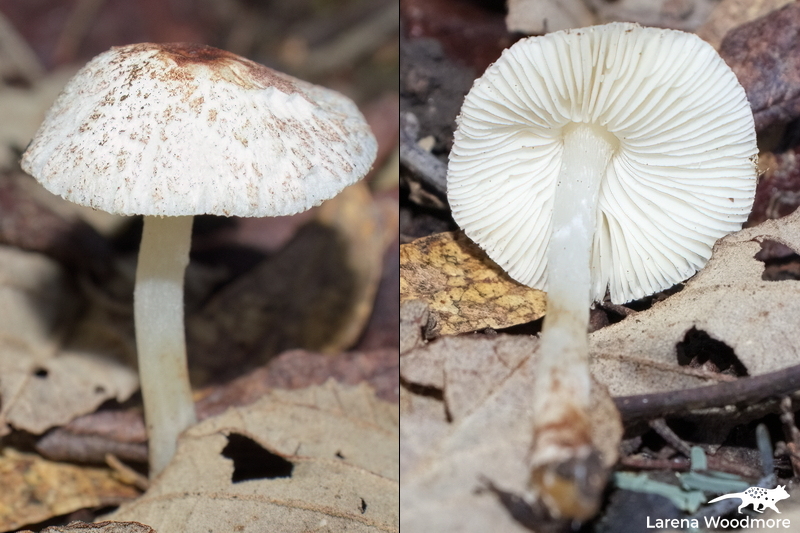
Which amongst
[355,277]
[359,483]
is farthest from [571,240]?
[355,277]

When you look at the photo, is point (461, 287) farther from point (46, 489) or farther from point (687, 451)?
point (46, 489)

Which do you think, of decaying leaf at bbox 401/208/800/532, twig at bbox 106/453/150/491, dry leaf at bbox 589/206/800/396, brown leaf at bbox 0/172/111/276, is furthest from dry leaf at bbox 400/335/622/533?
brown leaf at bbox 0/172/111/276

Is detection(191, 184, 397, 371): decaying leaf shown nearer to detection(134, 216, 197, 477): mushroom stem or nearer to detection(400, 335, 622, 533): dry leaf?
detection(134, 216, 197, 477): mushroom stem

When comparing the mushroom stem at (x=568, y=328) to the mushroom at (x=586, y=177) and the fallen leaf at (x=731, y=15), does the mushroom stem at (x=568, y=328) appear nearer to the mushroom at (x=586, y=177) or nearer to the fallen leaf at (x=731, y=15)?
the mushroom at (x=586, y=177)

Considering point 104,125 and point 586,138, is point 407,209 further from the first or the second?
point 104,125

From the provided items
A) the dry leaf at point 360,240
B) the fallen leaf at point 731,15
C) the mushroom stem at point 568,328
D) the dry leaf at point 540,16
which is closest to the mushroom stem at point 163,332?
the dry leaf at point 360,240
